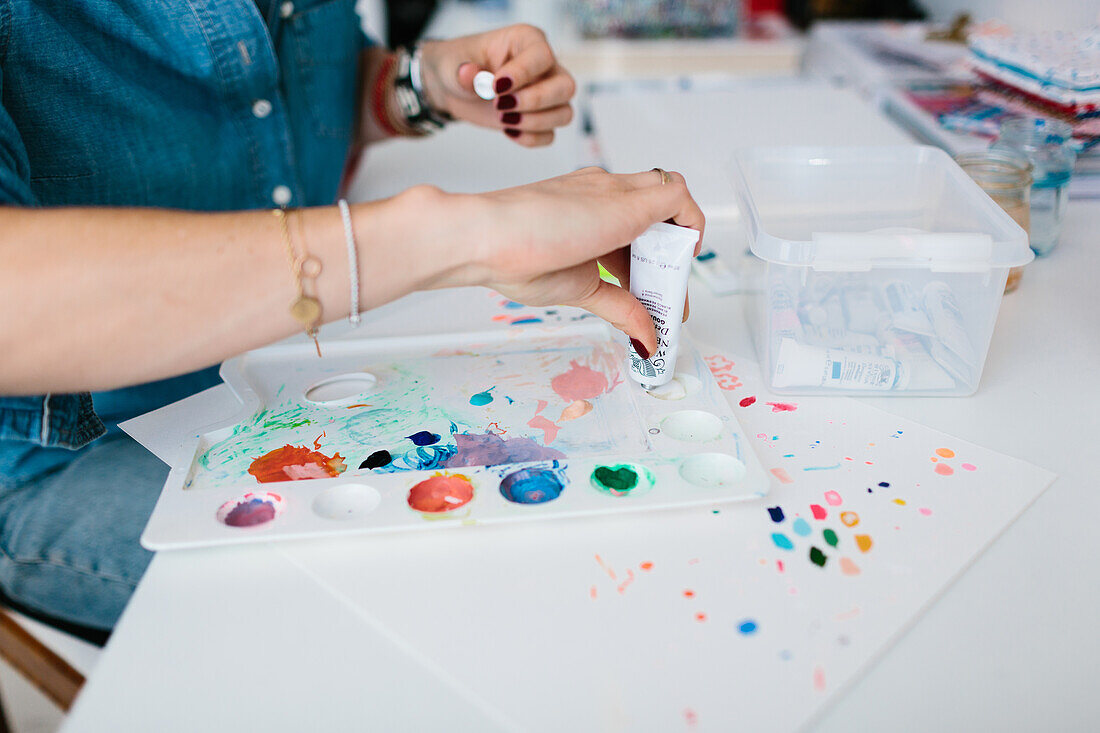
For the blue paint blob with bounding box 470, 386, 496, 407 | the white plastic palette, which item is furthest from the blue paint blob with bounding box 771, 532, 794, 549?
the blue paint blob with bounding box 470, 386, 496, 407

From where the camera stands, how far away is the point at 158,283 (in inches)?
20.5

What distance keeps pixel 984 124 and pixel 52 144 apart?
1.12 meters

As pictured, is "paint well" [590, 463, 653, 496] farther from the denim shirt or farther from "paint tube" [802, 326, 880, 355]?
the denim shirt

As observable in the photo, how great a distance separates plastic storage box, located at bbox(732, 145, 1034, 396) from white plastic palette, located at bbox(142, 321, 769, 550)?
0.09 meters

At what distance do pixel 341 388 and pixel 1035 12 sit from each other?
5.09ft

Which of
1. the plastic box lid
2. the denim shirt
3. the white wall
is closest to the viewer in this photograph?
the denim shirt

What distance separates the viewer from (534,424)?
631 millimetres

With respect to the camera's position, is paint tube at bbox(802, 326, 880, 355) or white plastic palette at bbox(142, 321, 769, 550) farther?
paint tube at bbox(802, 326, 880, 355)

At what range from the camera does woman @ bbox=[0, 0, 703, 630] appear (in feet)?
1.70

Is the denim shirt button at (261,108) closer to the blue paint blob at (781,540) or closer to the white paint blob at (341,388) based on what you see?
the white paint blob at (341,388)

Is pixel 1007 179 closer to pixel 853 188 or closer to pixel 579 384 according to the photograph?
pixel 853 188

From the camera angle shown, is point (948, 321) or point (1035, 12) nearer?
point (948, 321)

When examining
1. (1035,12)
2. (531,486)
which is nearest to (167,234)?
(531,486)

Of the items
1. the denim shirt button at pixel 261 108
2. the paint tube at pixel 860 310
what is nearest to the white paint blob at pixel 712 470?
the paint tube at pixel 860 310
